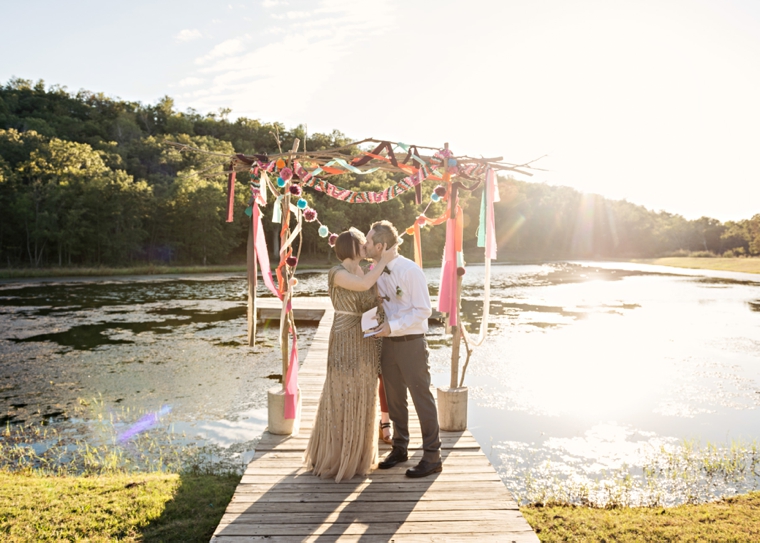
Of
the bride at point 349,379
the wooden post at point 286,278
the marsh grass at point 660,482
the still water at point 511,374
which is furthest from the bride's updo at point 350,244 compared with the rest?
the still water at point 511,374

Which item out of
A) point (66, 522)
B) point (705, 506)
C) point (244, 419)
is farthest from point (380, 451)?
point (244, 419)

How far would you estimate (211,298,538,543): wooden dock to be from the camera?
3188 millimetres

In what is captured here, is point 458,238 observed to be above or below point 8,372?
above

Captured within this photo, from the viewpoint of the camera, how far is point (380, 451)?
14.9 ft

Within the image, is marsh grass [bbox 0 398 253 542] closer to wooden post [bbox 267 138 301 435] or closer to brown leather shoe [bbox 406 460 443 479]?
wooden post [bbox 267 138 301 435]

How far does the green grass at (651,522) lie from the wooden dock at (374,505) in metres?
0.66

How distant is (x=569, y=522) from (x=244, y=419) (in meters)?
4.90

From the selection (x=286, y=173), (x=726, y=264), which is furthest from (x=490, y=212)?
(x=726, y=264)

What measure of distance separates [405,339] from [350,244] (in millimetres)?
828

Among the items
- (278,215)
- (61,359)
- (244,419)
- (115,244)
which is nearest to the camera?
(278,215)

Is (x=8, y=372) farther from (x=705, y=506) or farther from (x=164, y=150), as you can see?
(x=164, y=150)

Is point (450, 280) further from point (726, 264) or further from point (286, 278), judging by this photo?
point (726, 264)

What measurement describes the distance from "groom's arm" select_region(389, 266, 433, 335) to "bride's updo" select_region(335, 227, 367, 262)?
0.42 metres

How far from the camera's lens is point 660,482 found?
5.59 meters
